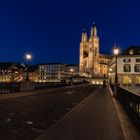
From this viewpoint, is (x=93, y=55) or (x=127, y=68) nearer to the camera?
(x=127, y=68)

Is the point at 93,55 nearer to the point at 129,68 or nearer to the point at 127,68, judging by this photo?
the point at 127,68

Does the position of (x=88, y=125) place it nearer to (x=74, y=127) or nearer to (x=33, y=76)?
(x=74, y=127)

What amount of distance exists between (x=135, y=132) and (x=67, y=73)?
176 m

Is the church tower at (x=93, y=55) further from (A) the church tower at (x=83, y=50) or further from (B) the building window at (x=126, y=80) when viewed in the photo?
(B) the building window at (x=126, y=80)

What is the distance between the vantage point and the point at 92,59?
16288 cm

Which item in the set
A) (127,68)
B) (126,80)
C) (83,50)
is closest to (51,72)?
(83,50)

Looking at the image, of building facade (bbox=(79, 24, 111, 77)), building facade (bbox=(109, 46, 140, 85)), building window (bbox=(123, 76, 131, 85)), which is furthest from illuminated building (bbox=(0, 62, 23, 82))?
building window (bbox=(123, 76, 131, 85))

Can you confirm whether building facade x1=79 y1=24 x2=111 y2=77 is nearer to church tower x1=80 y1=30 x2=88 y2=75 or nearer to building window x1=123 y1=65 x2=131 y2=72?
church tower x1=80 y1=30 x2=88 y2=75

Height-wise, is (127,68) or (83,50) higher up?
(83,50)

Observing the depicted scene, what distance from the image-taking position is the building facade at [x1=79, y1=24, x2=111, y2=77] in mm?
163250

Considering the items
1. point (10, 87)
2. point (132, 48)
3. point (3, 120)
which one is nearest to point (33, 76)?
point (132, 48)

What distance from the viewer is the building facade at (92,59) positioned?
536 feet

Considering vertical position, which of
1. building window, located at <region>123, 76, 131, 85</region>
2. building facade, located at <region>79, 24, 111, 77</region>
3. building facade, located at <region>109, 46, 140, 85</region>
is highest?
building facade, located at <region>79, 24, 111, 77</region>

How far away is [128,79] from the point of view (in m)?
82.2
